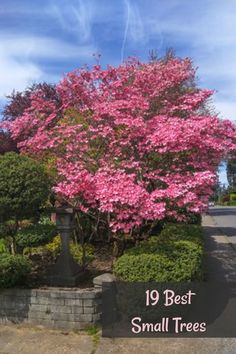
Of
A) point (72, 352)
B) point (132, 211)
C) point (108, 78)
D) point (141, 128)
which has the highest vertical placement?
point (108, 78)

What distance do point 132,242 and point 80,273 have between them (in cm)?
266

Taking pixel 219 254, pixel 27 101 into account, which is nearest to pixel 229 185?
pixel 27 101

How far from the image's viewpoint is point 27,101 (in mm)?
24109

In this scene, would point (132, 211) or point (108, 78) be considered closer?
point (132, 211)

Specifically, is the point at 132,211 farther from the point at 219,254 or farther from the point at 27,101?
the point at 27,101

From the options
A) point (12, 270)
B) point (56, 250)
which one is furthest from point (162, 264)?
point (56, 250)

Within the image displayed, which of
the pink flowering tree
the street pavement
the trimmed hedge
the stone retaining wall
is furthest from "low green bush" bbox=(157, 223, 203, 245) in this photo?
the stone retaining wall

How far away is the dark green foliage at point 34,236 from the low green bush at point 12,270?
2.54 m

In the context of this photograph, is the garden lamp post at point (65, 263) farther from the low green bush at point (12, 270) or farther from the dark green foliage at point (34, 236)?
the dark green foliage at point (34, 236)

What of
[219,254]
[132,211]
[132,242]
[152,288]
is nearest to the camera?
[152,288]

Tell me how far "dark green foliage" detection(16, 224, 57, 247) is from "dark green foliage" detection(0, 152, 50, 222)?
2.22 metres

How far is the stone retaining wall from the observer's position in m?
6.19

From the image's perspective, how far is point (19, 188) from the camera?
273 inches

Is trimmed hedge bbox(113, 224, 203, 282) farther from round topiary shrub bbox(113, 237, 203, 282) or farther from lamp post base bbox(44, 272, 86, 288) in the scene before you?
lamp post base bbox(44, 272, 86, 288)
